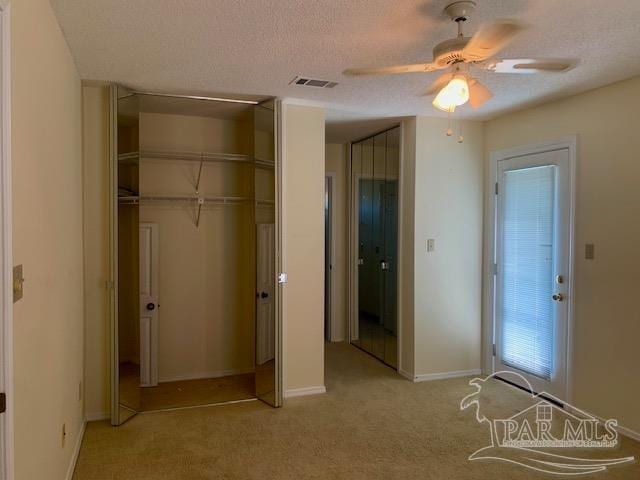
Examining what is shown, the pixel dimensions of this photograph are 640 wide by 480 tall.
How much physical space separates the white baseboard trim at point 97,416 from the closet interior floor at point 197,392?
0.27 m

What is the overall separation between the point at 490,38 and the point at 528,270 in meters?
2.70

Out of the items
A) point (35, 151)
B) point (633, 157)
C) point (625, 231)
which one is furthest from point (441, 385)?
point (35, 151)

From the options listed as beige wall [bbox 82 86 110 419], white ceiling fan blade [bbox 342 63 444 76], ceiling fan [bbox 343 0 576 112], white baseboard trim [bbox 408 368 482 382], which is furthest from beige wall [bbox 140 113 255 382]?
ceiling fan [bbox 343 0 576 112]

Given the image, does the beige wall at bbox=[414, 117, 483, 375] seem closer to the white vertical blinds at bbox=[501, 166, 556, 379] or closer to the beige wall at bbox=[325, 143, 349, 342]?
the white vertical blinds at bbox=[501, 166, 556, 379]

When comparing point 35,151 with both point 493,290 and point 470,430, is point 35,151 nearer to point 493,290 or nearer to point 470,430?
point 470,430

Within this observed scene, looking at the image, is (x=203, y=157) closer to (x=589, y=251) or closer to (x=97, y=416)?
(x=97, y=416)

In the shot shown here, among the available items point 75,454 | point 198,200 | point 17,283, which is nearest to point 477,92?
point 17,283

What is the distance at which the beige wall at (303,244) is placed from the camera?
387 centimetres

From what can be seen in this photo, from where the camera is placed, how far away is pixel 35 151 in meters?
1.88

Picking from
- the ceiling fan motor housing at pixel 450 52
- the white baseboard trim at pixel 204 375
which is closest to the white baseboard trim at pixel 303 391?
the white baseboard trim at pixel 204 375

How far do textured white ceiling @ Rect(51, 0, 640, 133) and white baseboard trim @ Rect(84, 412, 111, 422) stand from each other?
2449 mm

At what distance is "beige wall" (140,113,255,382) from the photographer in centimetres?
427

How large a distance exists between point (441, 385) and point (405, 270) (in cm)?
111

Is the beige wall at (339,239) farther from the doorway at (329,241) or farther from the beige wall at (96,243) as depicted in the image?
the beige wall at (96,243)
